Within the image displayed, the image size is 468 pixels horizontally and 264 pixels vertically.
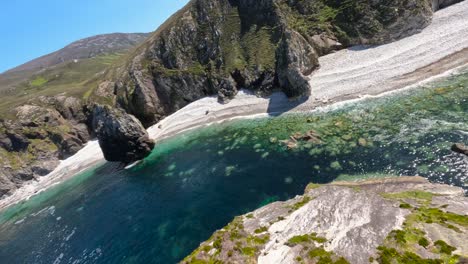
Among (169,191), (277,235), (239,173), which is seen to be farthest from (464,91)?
(169,191)

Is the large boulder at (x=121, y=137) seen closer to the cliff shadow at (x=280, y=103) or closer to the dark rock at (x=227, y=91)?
the dark rock at (x=227, y=91)

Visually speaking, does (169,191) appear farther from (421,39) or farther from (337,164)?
(421,39)

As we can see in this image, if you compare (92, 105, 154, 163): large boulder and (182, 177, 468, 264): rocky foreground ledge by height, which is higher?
(92, 105, 154, 163): large boulder

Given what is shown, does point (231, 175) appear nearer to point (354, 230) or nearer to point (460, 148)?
point (354, 230)

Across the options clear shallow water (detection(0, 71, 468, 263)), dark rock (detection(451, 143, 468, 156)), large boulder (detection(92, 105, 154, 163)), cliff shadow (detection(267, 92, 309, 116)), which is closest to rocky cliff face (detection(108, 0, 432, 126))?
cliff shadow (detection(267, 92, 309, 116))

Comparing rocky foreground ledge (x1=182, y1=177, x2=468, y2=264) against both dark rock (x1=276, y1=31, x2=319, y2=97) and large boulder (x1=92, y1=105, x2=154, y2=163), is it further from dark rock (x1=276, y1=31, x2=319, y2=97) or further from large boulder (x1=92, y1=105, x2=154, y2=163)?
large boulder (x1=92, y1=105, x2=154, y2=163)

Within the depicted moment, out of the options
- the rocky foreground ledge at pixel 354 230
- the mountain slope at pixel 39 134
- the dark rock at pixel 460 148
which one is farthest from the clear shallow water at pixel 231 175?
the mountain slope at pixel 39 134
